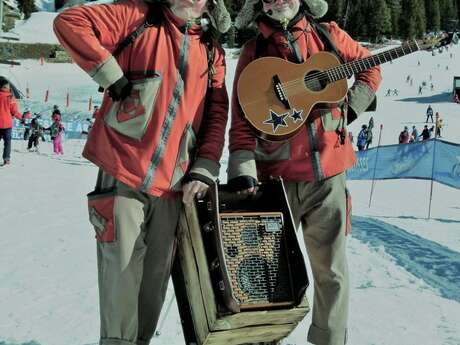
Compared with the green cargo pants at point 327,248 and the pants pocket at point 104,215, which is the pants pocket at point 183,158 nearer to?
the pants pocket at point 104,215

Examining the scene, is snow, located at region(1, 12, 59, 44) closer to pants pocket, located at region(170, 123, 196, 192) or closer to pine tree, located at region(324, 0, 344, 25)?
pine tree, located at region(324, 0, 344, 25)

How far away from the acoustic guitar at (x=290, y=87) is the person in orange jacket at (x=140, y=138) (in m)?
0.31

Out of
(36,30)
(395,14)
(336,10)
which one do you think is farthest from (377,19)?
(36,30)

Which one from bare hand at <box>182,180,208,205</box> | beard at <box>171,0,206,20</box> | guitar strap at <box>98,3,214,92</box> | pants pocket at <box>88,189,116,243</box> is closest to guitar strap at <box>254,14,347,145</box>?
guitar strap at <box>98,3,214,92</box>

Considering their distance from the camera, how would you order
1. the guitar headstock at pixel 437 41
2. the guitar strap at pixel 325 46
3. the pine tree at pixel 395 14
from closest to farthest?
1. the guitar strap at pixel 325 46
2. the guitar headstock at pixel 437 41
3. the pine tree at pixel 395 14

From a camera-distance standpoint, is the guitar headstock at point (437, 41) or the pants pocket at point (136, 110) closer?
the pants pocket at point (136, 110)

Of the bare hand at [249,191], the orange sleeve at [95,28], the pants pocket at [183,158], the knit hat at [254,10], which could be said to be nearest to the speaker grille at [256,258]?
the bare hand at [249,191]

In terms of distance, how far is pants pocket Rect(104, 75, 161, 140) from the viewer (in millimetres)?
2578

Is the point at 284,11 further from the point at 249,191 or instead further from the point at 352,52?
the point at 249,191

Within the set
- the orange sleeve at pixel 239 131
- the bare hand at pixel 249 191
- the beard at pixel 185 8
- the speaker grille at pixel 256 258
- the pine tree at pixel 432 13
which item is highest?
the pine tree at pixel 432 13

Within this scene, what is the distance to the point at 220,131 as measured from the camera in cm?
279

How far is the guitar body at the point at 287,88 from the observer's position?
2963 millimetres

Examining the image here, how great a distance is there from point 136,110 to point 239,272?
31.3 inches

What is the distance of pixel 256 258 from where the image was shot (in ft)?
8.59
